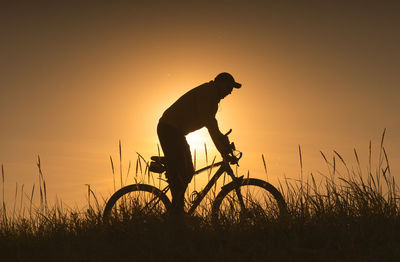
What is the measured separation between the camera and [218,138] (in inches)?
251

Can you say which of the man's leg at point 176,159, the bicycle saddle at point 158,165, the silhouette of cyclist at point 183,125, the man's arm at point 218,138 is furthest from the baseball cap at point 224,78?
the bicycle saddle at point 158,165

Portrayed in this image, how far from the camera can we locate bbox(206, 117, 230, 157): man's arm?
638 centimetres

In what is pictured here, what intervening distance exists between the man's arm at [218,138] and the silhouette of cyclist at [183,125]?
0.15 m

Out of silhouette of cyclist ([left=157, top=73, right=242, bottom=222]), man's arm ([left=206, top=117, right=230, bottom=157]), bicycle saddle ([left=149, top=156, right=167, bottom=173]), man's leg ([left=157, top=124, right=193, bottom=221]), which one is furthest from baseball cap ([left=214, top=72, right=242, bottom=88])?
bicycle saddle ([left=149, top=156, right=167, bottom=173])

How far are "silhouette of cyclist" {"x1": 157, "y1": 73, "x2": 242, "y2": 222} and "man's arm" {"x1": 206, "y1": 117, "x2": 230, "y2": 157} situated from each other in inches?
5.8

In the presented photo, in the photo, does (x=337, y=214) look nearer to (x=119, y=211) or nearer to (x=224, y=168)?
(x=224, y=168)

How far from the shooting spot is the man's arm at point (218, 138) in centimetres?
638

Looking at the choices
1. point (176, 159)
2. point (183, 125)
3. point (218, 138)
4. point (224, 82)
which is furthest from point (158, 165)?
point (224, 82)

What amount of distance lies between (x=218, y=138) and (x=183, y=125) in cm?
61

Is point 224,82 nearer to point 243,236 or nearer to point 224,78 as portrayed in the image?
point 224,78

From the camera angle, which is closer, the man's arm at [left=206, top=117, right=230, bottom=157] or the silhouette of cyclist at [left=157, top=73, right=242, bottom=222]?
the man's arm at [left=206, top=117, right=230, bottom=157]

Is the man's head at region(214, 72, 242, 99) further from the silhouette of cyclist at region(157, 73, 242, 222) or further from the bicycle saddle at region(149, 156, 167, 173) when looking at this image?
the bicycle saddle at region(149, 156, 167, 173)

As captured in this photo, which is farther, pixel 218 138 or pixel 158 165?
pixel 158 165

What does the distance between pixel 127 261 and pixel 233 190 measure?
2179 millimetres
